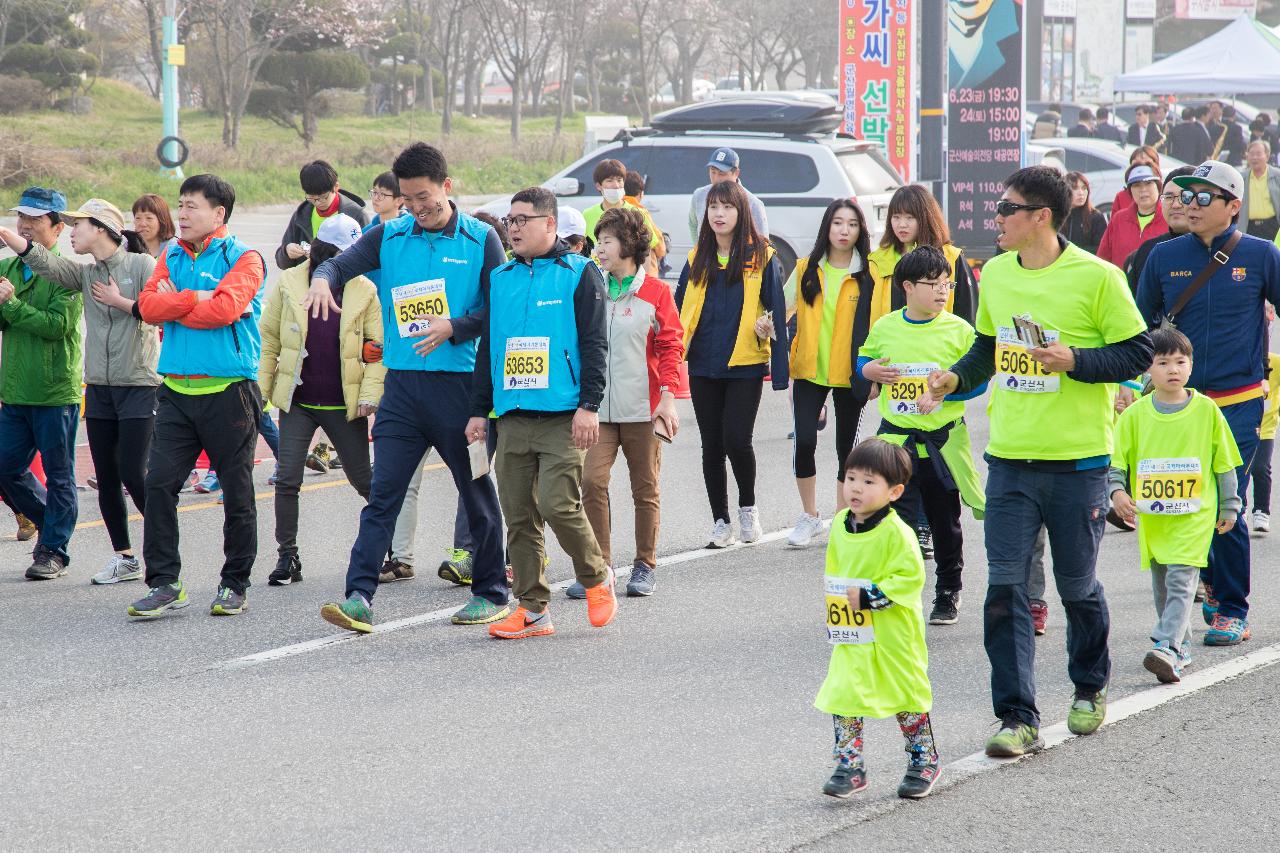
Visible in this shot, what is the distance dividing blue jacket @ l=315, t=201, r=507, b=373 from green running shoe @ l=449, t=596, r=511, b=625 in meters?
1.04

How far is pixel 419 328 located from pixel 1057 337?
2.83 meters

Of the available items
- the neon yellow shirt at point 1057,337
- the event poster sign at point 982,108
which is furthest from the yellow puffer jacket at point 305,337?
the event poster sign at point 982,108

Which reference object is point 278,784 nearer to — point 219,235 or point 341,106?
point 219,235

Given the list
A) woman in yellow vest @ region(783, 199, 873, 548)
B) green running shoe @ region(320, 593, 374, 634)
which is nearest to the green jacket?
green running shoe @ region(320, 593, 374, 634)

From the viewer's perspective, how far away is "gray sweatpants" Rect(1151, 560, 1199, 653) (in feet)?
19.9

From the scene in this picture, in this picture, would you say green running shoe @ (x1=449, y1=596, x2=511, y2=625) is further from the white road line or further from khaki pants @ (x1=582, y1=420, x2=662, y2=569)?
khaki pants @ (x1=582, y1=420, x2=662, y2=569)

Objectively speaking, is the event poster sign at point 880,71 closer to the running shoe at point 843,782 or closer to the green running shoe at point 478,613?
the green running shoe at point 478,613

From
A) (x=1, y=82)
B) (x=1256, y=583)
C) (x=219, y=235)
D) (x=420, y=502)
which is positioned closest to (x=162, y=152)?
(x=1, y=82)

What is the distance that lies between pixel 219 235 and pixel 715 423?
8.70ft

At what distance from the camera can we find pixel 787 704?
19.1 ft

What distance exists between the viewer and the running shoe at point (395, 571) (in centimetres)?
802

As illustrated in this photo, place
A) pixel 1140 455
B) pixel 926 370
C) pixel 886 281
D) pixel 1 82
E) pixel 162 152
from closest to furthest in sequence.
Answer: pixel 1140 455 → pixel 926 370 → pixel 886 281 → pixel 162 152 → pixel 1 82

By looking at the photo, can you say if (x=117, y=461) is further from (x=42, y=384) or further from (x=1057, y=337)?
(x=1057, y=337)

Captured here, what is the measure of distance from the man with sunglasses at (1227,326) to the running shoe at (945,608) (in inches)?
40.6
